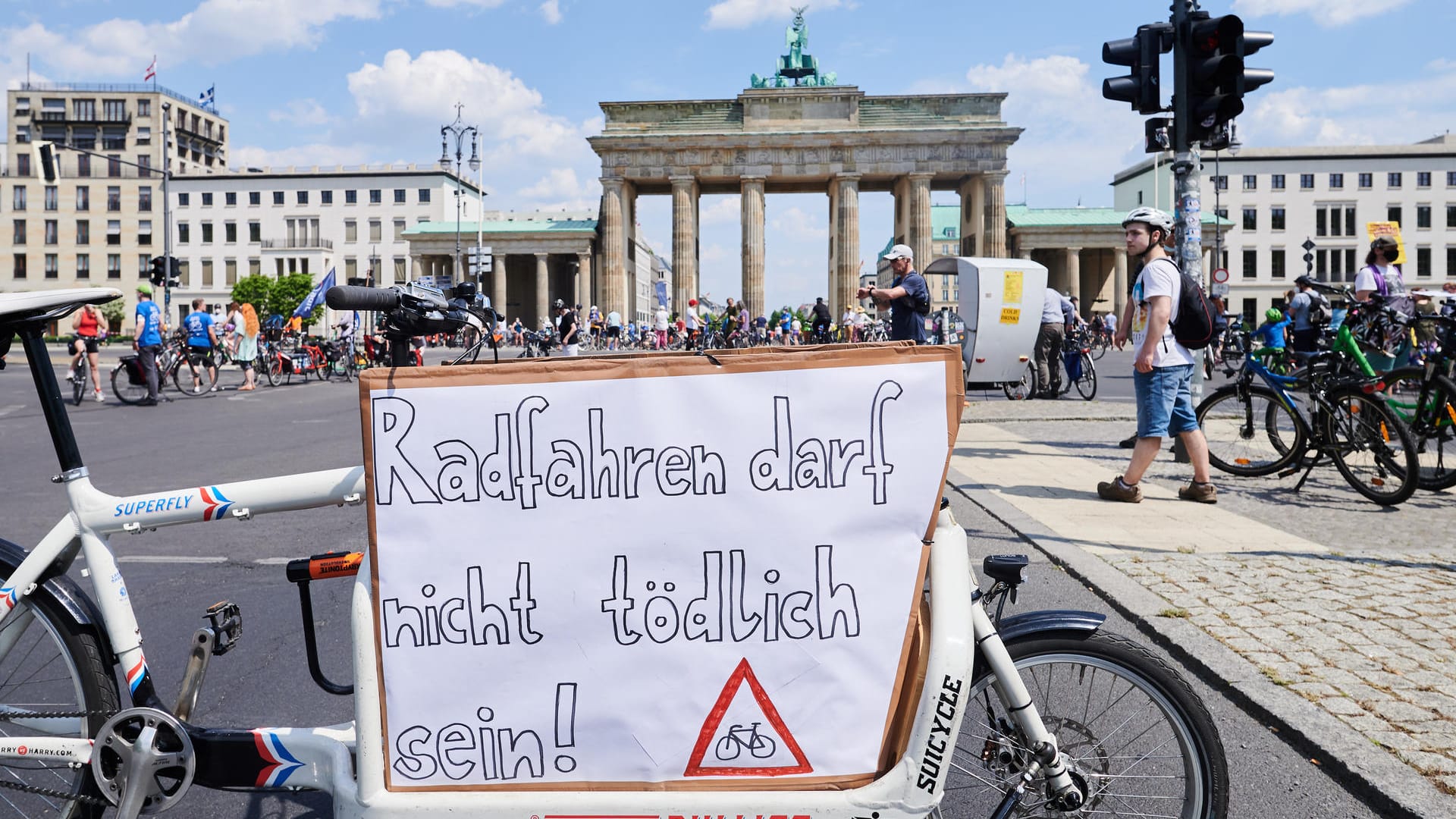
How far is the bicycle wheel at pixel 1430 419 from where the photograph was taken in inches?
295

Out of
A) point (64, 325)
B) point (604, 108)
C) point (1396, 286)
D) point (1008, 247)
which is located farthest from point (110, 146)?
point (1396, 286)

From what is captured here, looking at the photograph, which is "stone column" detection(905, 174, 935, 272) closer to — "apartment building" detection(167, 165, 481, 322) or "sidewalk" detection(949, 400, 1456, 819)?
"apartment building" detection(167, 165, 481, 322)

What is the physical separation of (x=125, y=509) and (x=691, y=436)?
3.95 ft

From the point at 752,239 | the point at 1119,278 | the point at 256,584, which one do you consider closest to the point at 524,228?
the point at 752,239

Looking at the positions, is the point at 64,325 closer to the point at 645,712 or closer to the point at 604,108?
the point at 604,108

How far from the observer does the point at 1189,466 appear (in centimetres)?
932

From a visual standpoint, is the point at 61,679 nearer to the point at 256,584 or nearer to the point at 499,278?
the point at 256,584

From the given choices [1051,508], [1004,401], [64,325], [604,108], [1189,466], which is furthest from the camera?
[604,108]

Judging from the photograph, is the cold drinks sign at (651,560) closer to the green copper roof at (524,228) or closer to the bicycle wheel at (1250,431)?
the bicycle wheel at (1250,431)

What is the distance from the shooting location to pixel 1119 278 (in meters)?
76.8

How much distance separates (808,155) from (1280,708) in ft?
234

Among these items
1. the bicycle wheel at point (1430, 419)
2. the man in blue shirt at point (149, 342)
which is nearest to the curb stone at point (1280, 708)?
the bicycle wheel at point (1430, 419)

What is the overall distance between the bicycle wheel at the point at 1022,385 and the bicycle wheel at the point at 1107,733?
599 inches

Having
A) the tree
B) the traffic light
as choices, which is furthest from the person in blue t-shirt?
the tree
